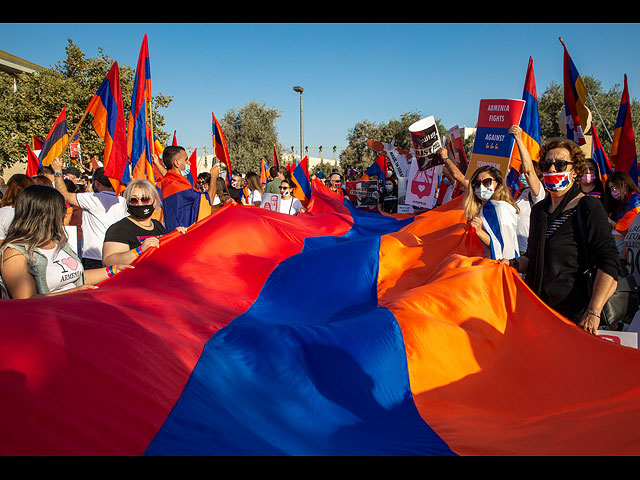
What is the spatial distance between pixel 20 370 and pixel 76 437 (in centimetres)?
42

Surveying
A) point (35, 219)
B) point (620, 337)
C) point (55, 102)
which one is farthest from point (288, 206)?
point (55, 102)

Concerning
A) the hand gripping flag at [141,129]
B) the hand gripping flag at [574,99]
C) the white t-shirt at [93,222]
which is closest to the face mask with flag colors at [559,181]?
the hand gripping flag at [574,99]

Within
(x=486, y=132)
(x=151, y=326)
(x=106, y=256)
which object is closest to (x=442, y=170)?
(x=486, y=132)

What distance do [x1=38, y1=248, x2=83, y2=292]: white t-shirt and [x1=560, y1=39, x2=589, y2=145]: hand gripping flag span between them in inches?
267

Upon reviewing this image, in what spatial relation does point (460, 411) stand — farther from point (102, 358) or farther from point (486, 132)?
point (486, 132)

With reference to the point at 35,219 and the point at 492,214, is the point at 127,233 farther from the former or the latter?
the point at 492,214

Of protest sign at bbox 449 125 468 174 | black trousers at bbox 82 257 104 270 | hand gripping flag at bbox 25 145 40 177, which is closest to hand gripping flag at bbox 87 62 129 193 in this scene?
black trousers at bbox 82 257 104 270

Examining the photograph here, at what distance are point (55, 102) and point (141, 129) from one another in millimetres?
17331

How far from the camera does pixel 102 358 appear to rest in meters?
2.34

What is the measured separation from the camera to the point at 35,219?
10.6 feet

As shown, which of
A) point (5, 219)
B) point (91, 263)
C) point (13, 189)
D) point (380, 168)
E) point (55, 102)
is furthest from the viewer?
point (55, 102)

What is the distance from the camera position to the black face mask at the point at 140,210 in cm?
444

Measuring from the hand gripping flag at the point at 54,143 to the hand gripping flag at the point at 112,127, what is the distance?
0.51 metres
